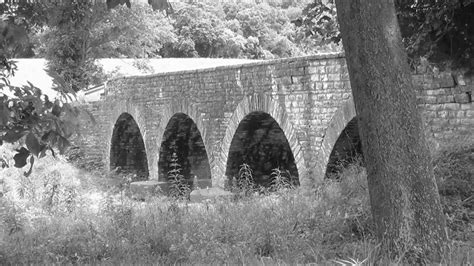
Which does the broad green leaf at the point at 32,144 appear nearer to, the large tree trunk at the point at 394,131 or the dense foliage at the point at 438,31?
the large tree trunk at the point at 394,131

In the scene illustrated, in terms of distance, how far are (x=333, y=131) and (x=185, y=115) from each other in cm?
629

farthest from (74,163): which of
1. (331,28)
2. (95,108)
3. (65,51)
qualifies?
(331,28)

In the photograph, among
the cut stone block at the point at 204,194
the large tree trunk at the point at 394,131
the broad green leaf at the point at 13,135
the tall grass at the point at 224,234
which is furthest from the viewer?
the cut stone block at the point at 204,194

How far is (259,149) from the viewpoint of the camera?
1498cm

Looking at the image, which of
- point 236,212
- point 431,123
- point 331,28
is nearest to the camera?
point 236,212

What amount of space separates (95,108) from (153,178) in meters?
4.90

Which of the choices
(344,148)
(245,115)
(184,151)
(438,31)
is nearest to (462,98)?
(438,31)

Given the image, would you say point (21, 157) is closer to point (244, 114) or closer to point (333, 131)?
point (333, 131)

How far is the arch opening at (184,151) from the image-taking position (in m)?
17.3

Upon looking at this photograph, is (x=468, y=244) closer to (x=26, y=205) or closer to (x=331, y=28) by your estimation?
(x=331, y=28)

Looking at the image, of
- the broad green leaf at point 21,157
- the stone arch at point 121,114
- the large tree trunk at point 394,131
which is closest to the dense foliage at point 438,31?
the large tree trunk at point 394,131

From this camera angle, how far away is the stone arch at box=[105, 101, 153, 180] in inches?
Result: 727

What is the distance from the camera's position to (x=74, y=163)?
2169cm

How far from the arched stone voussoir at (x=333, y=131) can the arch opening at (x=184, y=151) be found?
6022 millimetres
